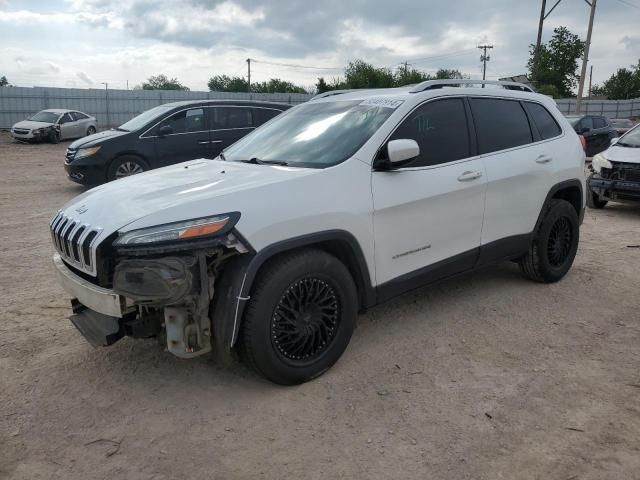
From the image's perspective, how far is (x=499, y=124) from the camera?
456 centimetres

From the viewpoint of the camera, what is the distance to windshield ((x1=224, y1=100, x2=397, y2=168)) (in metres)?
3.66

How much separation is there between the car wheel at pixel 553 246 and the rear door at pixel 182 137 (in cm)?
697

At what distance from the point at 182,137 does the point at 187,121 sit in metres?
0.32

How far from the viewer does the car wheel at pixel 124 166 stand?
10.1m

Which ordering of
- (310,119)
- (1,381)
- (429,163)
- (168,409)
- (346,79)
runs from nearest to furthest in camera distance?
(168,409)
(1,381)
(429,163)
(310,119)
(346,79)

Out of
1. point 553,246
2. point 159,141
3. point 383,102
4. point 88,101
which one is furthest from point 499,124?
point 88,101

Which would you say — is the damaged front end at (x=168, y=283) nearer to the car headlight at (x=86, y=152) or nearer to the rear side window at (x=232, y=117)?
the car headlight at (x=86, y=152)

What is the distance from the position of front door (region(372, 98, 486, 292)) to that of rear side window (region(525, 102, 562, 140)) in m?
1.02

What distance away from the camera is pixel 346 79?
52.3 meters

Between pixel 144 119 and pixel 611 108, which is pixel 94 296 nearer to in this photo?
pixel 144 119

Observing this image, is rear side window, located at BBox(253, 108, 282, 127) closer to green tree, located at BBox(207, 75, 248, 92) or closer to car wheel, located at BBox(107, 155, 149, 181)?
car wheel, located at BBox(107, 155, 149, 181)

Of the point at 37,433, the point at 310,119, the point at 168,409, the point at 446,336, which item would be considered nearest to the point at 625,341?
the point at 446,336

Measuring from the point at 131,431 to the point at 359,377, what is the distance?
Answer: 1.36m

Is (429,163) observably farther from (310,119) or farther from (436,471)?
(436,471)
